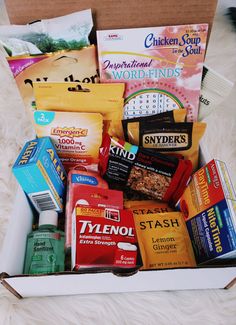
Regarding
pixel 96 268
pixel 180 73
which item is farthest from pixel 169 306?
pixel 180 73

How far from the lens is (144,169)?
67cm

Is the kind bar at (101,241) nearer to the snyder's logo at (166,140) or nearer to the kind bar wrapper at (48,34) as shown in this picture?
the snyder's logo at (166,140)

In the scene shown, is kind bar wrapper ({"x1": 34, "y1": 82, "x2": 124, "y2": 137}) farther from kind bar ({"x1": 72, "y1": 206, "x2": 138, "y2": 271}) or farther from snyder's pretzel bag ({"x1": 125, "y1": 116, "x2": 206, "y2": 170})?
kind bar ({"x1": 72, "y1": 206, "x2": 138, "y2": 271})

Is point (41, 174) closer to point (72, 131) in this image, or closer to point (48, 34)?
point (72, 131)

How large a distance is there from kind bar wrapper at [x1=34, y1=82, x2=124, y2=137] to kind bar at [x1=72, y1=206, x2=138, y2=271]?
0.74ft

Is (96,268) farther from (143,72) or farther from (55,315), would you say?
(143,72)

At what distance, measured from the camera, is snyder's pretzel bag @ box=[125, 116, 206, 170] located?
2.22ft

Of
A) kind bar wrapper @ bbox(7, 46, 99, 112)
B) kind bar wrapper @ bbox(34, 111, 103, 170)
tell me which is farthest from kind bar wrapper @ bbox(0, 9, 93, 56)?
kind bar wrapper @ bbox(34, 111, 103, 170)

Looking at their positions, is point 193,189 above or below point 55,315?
above

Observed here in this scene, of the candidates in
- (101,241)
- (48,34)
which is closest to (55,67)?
(48,34)

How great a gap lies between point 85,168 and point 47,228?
0.17 meters

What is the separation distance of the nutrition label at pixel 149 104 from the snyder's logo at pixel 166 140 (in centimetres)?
6

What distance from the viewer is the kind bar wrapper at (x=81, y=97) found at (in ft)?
2.13

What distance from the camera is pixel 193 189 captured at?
→ 0.62 m
